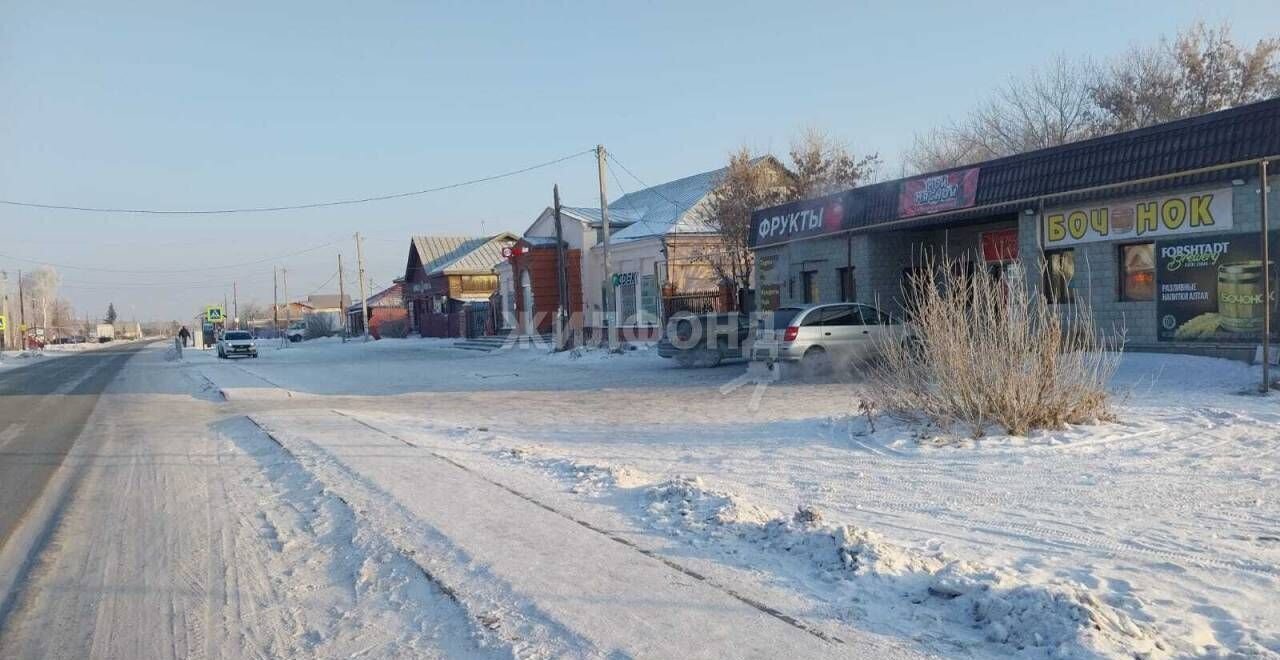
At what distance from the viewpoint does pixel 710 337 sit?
22.7 m

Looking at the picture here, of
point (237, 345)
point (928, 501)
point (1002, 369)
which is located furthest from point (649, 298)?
point (928, 501)

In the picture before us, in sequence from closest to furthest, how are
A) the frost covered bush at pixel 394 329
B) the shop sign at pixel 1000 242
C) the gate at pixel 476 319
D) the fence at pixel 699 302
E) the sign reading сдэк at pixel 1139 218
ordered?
1. the sign reading сдэк at pixel 1139 218
2. the shop sign at pixel 1000 242
3. the fence at pixel 699 302
4. the gate at pixel 476 319
5. the frost covered bush at pixel 394 329

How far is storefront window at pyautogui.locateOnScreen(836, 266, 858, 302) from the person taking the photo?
22234 mm

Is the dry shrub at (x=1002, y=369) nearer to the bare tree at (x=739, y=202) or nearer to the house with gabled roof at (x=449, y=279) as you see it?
the bare tree at (x=739, y=202)

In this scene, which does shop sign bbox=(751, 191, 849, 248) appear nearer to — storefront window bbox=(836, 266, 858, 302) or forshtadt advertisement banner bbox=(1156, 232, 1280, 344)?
storefront window bbox=(836, 266, 858, 302)

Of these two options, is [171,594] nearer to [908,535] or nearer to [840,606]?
[840,606]

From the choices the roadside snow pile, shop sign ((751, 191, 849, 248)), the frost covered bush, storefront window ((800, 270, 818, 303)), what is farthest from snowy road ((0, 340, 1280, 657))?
the frost covered bush

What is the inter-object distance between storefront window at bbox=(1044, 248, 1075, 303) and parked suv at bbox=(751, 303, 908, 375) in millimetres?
3167

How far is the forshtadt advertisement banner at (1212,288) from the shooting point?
44.5 ft

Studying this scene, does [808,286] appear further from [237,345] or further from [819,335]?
[237,345]

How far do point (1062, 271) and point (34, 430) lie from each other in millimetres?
18923

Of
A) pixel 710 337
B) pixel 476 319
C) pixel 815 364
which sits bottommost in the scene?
pixel 815 364

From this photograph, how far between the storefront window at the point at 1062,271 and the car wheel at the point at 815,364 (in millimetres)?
4384

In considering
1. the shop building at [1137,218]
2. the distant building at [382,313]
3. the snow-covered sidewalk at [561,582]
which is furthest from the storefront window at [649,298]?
the distant building at [382,313]
